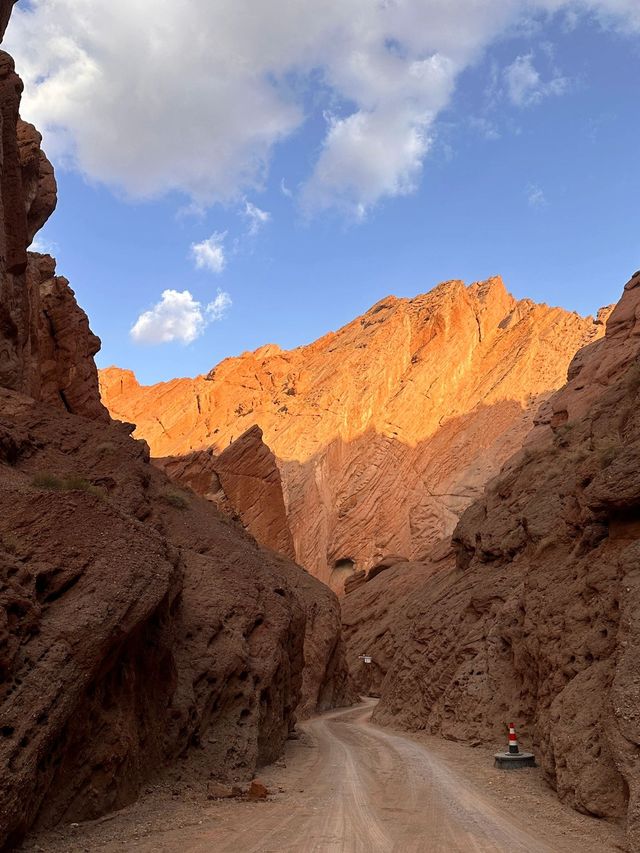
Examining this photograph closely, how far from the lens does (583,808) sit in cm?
902

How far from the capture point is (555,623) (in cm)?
1373

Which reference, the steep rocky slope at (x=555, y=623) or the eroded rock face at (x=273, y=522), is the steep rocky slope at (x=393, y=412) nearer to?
the eroded rock face at (x=273, y=522)

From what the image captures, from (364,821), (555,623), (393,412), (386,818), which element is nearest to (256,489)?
(393,412)

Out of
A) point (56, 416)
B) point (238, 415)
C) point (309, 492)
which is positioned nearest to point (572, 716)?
point (56, 416)

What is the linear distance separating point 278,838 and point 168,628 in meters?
4.35

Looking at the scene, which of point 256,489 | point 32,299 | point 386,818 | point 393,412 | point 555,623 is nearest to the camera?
point 386,818

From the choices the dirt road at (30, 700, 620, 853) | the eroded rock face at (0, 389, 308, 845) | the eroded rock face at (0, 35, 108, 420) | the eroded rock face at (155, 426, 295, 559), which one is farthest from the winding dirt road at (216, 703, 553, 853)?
the eroded rock face at (155, 426, 295, 559)

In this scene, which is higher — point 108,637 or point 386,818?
point 108,637

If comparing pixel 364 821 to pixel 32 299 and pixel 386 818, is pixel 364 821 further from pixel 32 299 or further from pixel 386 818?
pixel 32 299

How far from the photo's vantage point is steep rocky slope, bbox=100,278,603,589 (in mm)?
68438

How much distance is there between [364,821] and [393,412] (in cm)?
6893

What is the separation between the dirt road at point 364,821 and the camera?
7.78m

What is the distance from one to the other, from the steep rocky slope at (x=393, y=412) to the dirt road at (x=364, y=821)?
5264cm

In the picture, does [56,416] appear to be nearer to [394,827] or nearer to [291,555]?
[394,827]
